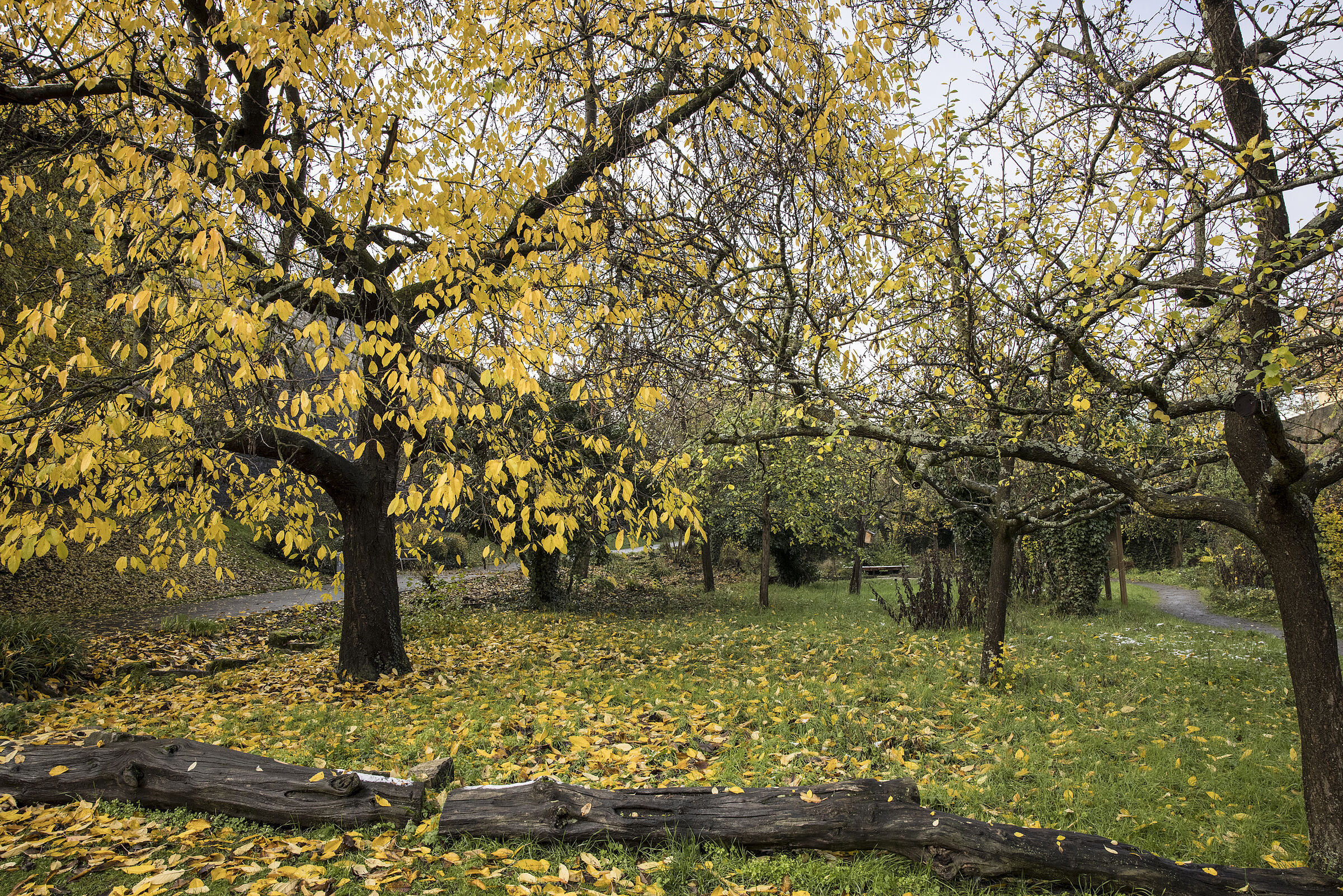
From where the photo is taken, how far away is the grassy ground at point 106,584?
534 inches

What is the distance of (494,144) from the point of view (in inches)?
219

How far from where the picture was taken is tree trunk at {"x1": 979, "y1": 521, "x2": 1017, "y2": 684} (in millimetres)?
7234

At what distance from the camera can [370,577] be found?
7.57 m

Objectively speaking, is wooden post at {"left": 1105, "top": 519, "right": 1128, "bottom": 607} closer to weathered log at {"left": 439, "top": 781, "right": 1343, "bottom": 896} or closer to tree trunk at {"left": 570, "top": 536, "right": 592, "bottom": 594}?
tree trunk at {"left": 570, "top": 536, "right": 592, "bottom": 594}

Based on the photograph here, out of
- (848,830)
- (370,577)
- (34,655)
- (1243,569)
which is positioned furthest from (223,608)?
(1243,569)

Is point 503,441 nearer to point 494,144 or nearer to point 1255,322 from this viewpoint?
point 494,144

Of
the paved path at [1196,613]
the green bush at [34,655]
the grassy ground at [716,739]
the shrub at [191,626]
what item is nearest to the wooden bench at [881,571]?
the paved path at [1196,613]

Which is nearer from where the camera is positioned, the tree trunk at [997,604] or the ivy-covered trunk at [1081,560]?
the tree trunk at [997,604]

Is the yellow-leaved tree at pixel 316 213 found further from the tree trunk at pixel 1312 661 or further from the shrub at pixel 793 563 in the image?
the shrub at pixel 793 563

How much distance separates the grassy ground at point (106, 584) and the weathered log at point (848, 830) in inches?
423

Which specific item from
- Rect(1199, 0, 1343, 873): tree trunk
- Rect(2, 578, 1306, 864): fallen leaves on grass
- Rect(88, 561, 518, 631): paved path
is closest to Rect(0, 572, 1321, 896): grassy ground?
Rect(2, 578, 1306, 864): fallen leaves on grass

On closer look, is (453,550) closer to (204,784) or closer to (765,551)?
(765,551)

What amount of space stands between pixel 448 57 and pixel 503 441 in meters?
3.63

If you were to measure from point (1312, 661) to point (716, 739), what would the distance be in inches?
153
